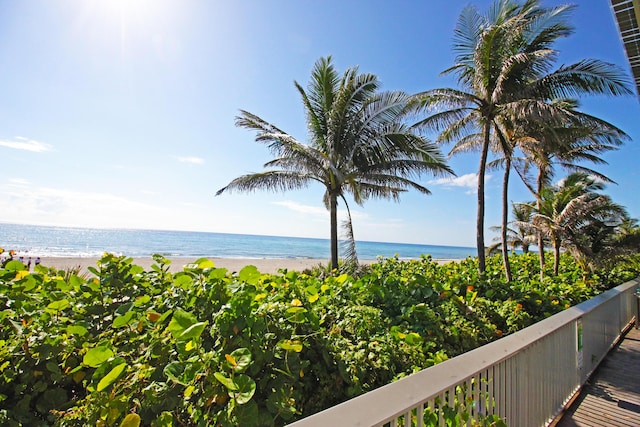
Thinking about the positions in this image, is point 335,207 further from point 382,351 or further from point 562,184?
point 562,184

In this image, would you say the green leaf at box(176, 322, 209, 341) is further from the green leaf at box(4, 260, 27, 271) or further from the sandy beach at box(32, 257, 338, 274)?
the sandy beach at box(32, 257, 338, 274)

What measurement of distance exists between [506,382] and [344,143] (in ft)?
29.2

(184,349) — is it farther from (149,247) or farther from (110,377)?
(149,247)

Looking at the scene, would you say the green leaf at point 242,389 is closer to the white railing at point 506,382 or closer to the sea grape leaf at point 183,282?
the white railing at point 506,382

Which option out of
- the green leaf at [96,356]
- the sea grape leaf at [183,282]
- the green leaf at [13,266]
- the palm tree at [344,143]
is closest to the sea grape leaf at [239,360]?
the green leaf at [96,356]

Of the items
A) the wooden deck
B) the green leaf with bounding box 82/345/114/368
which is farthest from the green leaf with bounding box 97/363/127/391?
the wooden deck

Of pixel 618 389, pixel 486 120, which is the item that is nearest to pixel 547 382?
pixel 618 389

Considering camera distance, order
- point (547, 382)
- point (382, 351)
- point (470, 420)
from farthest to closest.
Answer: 1. point (547, 382)
2. point (382, 351)
3. point (470, 420)

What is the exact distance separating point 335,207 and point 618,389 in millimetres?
7930

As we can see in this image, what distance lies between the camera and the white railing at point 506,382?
44.7 inches

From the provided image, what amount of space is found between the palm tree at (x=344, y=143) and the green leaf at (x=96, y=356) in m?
8.06

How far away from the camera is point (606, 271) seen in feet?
29.3

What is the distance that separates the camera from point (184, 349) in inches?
51.3

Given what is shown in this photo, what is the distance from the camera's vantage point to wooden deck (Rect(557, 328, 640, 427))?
9.17 ft
